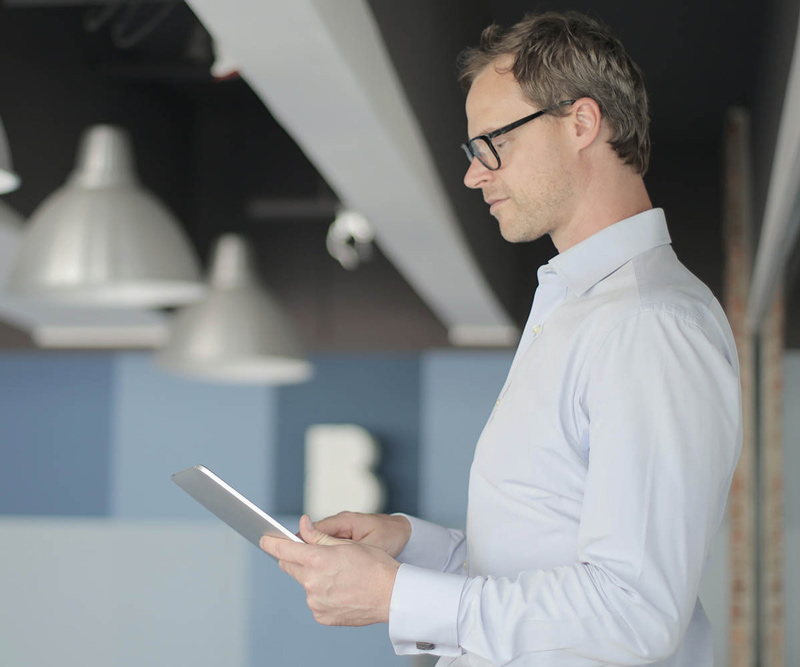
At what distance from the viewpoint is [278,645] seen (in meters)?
3.60

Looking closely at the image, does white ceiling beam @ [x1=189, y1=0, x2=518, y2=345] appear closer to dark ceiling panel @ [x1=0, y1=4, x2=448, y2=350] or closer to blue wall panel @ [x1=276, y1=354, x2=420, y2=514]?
dark ceiling panel @ [x1=0, y1=4, x2=448, y2=350]

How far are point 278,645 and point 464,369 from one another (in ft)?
8.21

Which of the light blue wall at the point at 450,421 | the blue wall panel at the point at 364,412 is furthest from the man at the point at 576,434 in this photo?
the blue wall panel at the point at 364,412

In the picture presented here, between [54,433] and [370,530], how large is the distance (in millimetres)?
5452

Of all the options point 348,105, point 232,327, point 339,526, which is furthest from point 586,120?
point 232,327

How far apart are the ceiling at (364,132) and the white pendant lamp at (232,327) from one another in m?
0.49

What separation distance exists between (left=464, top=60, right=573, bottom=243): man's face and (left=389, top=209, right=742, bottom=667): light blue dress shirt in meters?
0.12

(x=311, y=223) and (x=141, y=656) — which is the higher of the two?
(x=311, y=223)

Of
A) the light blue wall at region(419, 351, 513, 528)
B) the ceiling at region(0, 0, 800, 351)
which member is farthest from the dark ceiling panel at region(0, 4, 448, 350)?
the light blue wall at region(419, 351, 513, 528)

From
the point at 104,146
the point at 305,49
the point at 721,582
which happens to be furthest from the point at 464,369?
the point at 305,49

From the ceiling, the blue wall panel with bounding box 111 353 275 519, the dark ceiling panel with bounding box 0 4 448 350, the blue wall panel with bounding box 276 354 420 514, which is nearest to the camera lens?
the ceiling

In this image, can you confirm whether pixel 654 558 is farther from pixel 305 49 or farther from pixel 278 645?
pixel 278 645

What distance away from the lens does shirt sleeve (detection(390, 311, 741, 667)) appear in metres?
0.96

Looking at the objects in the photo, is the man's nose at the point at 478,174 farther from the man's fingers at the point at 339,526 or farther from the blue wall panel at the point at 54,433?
the blue wall panel at the point at 54,433
